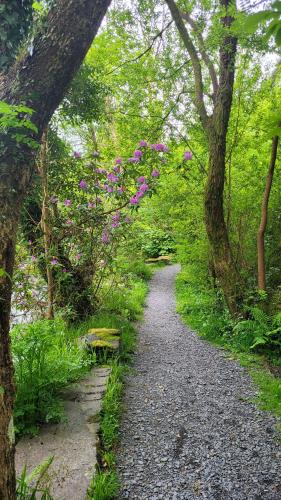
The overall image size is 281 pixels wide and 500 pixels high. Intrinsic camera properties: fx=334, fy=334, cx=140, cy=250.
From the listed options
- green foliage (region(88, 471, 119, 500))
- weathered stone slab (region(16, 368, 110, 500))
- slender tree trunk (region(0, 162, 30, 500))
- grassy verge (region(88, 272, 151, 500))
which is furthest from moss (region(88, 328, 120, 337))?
slender tree trunk (region(0, 162, 30, 500))

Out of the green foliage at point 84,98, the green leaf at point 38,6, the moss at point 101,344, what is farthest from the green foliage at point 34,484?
the green foliage at point 84,98

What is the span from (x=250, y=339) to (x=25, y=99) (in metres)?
4.44

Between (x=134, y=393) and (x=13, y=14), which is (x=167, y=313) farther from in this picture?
(x=13, y=14)

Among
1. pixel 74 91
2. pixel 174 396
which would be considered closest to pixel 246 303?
pixel 174 396

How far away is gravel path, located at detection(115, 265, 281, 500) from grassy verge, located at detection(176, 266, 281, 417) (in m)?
0.16

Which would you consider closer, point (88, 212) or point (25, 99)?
point (25, 99)

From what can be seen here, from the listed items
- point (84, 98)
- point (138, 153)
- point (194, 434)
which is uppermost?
point (84, 98)

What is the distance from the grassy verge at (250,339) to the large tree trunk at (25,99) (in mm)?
2766

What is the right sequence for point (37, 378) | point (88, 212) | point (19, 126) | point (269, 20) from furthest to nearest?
point (88, 212) < point (37, 378) < point (19, 126) < point (269, 20)

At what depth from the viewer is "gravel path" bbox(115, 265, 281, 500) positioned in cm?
238

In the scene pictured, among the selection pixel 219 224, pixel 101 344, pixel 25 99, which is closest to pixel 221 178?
pixel 219 224

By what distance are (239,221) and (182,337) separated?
2.24 metres

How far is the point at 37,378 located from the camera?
2914 mm

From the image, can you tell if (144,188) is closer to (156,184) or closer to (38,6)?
(156,184)
